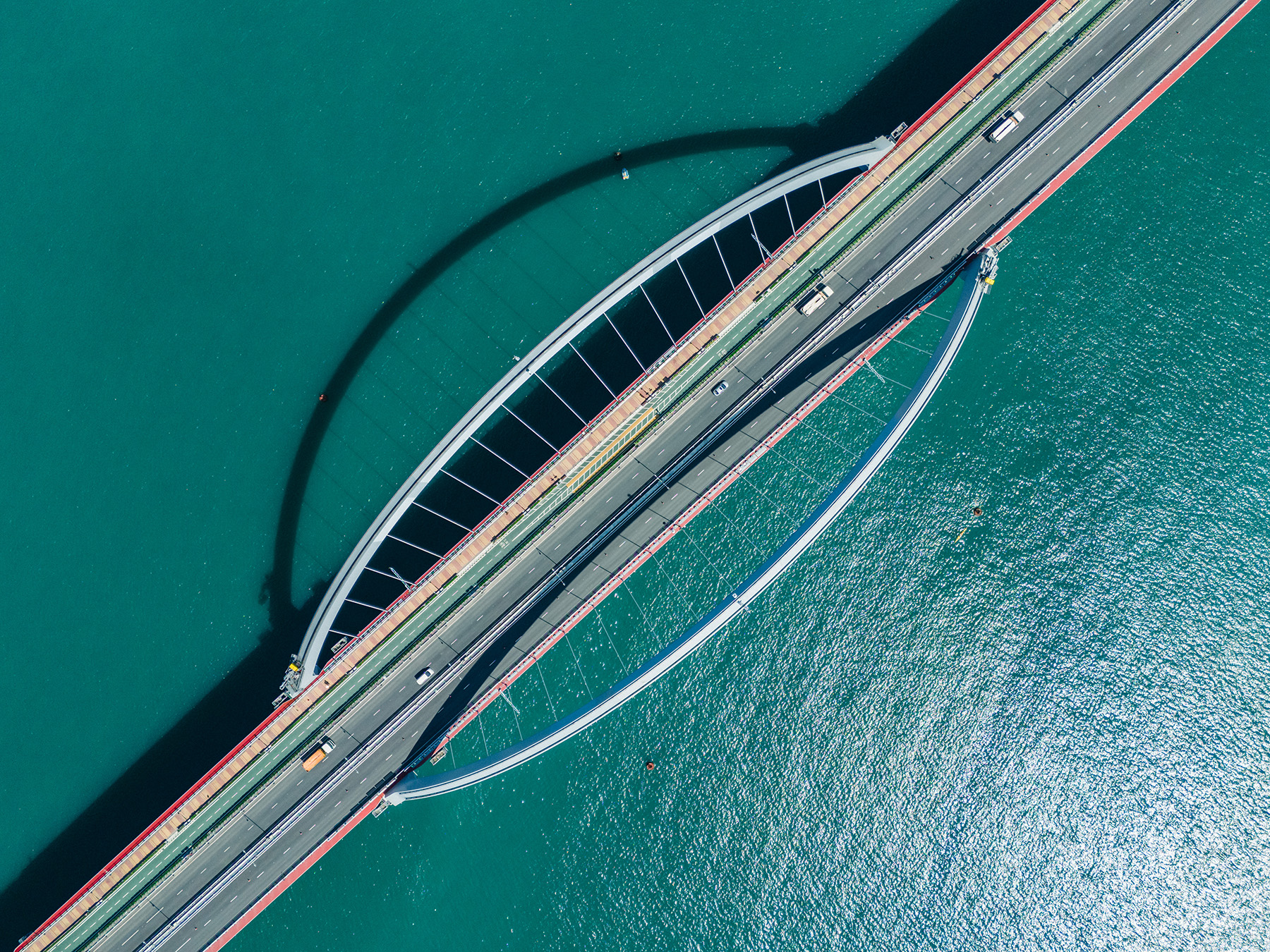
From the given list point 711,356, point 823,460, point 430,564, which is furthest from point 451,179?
point 823,460

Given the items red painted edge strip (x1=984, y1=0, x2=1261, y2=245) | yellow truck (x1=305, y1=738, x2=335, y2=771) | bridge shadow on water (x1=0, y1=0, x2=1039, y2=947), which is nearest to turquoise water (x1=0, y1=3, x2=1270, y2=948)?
bridge shadow on water (x1=0, y1=0, x2=1039, y2=947)

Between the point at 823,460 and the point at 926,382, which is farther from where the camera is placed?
the point at 823,460

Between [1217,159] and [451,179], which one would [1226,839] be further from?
[451,179]

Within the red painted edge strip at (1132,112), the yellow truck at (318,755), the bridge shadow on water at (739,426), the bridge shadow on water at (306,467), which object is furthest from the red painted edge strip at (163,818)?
the red painted edge strip at (1132,112)

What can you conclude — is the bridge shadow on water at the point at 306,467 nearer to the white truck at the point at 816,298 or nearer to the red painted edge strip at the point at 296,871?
the red painted edge strip at the point at 296,871

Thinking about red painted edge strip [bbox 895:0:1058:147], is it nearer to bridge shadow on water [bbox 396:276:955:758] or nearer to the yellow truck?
bridge shadow on water [bbox 396:276:955:758]
